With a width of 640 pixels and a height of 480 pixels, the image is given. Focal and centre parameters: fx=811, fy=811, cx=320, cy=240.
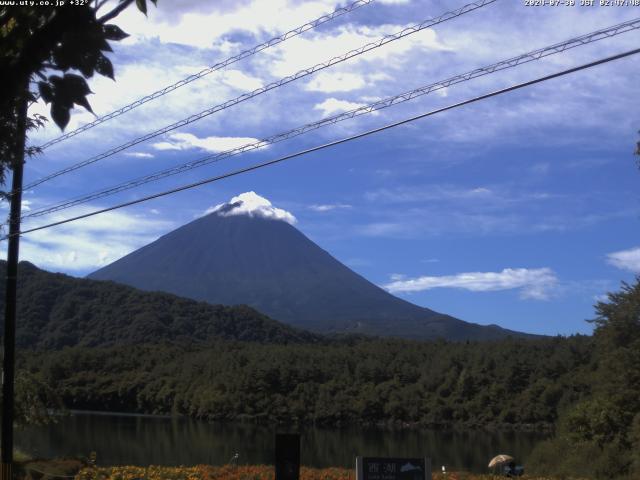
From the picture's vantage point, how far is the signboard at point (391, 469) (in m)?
8.59

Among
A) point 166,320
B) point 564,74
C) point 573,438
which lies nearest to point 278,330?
point 166,320

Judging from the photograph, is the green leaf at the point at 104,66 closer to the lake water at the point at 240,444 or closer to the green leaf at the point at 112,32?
the green leaf at the point at 112,32

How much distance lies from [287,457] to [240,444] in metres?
35.4

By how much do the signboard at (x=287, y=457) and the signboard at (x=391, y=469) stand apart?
0.72 m

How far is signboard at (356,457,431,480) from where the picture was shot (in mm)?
8594

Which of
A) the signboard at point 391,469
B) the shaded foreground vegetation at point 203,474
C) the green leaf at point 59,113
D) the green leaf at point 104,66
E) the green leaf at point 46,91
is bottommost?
the shaded foreground vegetation at point 203,474

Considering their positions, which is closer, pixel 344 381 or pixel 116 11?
pixel 116 11

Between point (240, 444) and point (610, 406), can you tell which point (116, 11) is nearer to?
point (610, 406)

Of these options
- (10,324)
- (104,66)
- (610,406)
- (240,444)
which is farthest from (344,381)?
(104,66)

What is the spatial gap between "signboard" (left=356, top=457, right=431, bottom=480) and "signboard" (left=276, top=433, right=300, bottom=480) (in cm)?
72

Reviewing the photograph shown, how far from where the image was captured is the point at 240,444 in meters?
43.0

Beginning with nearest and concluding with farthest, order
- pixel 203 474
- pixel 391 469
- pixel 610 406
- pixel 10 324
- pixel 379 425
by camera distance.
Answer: pixel 391 469, pixel 203 474, pixel 10 324, pixel 610 406, pixel 379 425

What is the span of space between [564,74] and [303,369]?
6791cm

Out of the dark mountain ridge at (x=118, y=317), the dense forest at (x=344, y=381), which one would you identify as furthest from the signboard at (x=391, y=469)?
the dark mountain ridge at (x=118, y=317)
